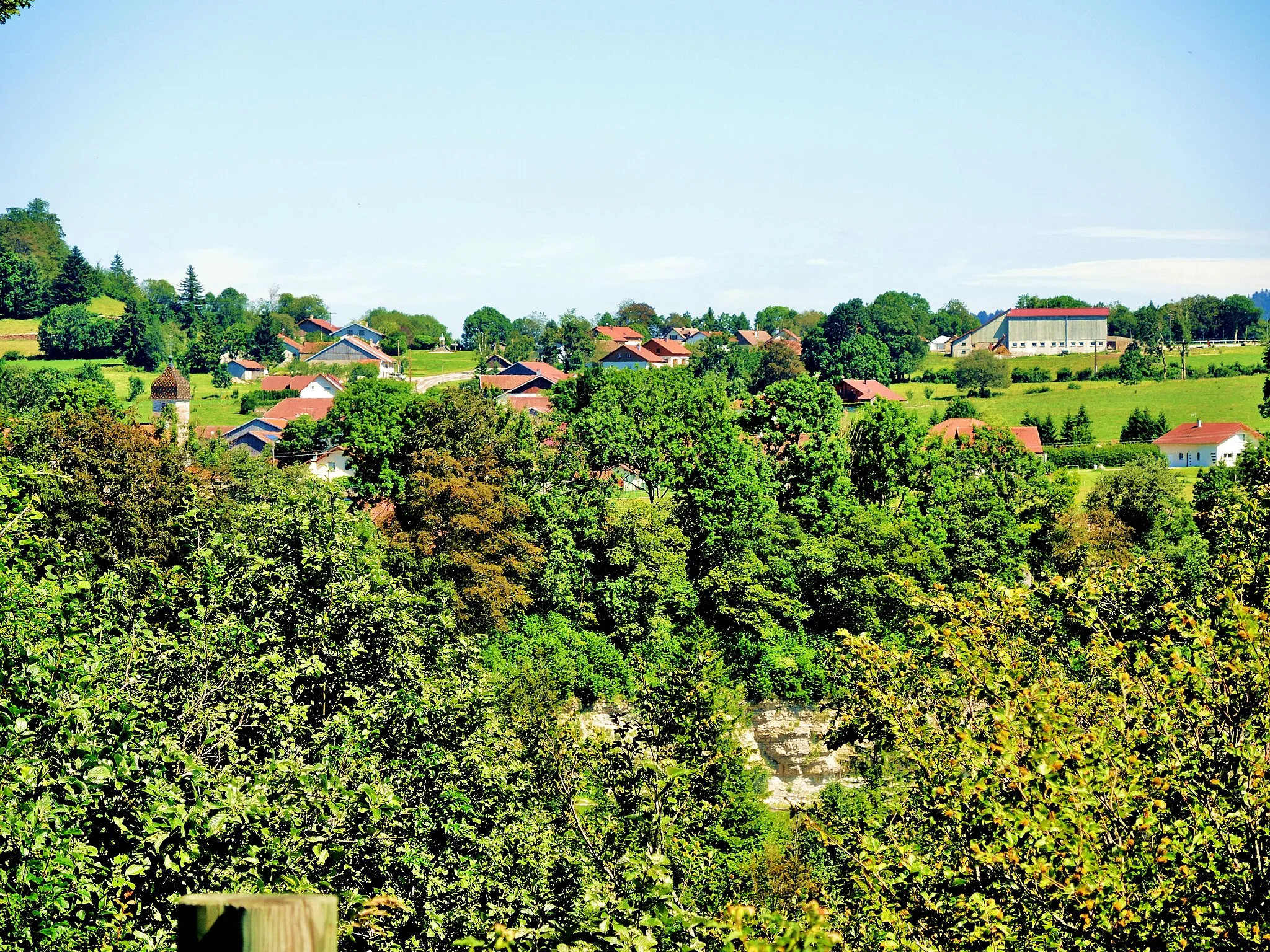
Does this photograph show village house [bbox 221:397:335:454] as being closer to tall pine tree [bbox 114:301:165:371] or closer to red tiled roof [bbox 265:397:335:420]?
red tiled roof [bbox 265:397:335:420]

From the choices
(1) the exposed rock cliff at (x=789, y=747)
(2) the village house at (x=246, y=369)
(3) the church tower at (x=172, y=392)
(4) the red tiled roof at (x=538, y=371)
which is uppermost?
(2) the village house at (x=246, y=369)

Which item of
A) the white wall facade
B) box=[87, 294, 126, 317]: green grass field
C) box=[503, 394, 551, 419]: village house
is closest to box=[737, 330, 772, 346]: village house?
box=[503, 394, 551, 419]: village house

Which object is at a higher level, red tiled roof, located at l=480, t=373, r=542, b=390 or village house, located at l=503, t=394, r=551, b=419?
red tiled roof, located at l=480, t=373, r=542, b=390

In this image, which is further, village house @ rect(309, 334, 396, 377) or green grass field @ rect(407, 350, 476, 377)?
village house @ rect(309, 334, 396, 377)

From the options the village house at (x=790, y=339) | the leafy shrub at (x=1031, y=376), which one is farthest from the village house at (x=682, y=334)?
the leafy shrub at (x=1031, y=376)

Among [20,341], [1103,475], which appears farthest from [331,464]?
[20,341]

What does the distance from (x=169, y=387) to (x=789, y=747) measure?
162 feet

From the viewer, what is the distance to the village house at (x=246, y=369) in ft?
342

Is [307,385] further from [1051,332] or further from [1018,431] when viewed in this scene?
[1051,332]

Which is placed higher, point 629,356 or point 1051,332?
point 1051,332

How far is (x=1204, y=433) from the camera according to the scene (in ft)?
230

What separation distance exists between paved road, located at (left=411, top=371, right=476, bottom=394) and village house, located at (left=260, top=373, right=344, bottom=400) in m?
7.11

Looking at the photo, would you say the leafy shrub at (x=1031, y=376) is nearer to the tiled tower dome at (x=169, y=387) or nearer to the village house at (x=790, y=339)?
the village house at (x=790, y=339)

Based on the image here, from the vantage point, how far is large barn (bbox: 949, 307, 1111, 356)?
12988 centimetres
